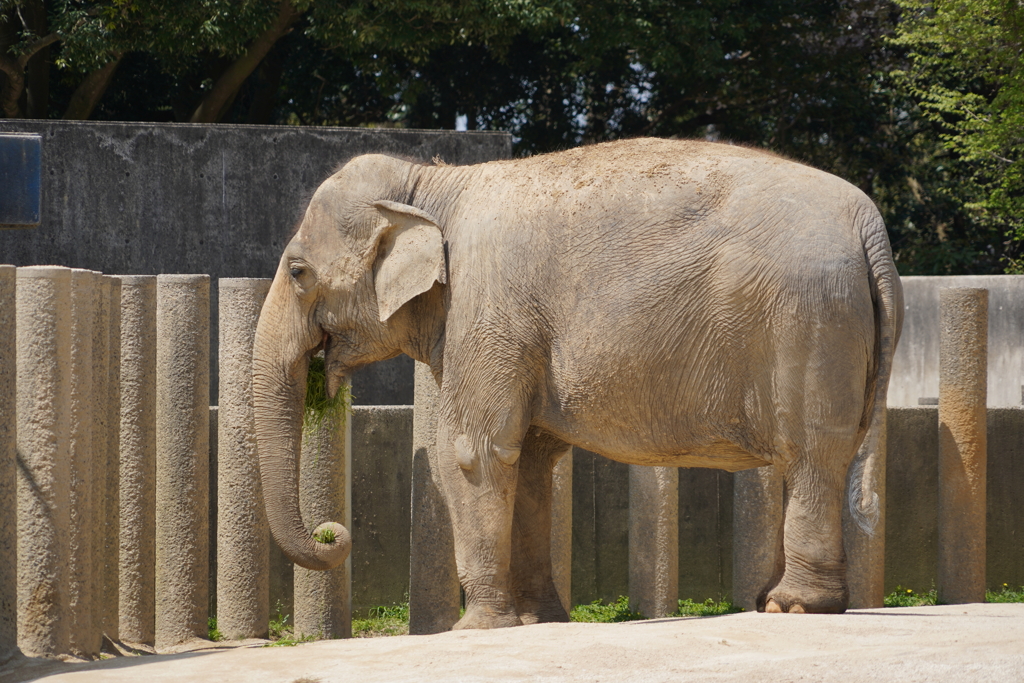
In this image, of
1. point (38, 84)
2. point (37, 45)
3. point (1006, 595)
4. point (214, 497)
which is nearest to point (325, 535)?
point (214, 497)

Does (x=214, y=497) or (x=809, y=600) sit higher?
(x=214, y=497)

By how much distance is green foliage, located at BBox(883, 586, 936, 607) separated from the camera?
8117 millimetres

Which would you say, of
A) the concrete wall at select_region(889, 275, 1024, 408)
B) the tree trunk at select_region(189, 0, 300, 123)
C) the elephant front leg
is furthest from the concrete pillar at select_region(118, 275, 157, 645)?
the tree trunk at select_region(189, 0, 300, 123)

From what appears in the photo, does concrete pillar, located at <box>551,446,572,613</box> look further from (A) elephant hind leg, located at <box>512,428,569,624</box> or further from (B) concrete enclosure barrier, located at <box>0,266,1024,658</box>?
(A) elephant hind leg, located at <box>512,428,569,624</box>

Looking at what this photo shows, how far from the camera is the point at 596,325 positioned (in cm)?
522

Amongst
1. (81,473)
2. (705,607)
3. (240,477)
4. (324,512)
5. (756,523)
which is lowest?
(705,607)

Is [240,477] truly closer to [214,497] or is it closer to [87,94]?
[214,497]

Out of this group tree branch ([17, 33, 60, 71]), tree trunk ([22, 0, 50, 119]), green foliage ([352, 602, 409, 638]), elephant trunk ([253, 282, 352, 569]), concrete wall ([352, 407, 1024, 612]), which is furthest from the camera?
tree trunk ([22, 0, 50, 119])

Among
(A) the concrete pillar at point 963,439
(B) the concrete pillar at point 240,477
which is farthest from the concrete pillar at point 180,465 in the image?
(A) the concrete pillar at point 963,439

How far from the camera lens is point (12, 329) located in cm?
496

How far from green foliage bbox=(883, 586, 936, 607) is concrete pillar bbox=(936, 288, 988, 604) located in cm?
85

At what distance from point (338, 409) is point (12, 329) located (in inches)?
75.6

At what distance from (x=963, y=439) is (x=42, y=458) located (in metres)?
4.91

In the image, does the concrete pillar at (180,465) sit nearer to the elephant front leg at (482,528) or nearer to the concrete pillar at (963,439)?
the elephant front leg at (482,528)
